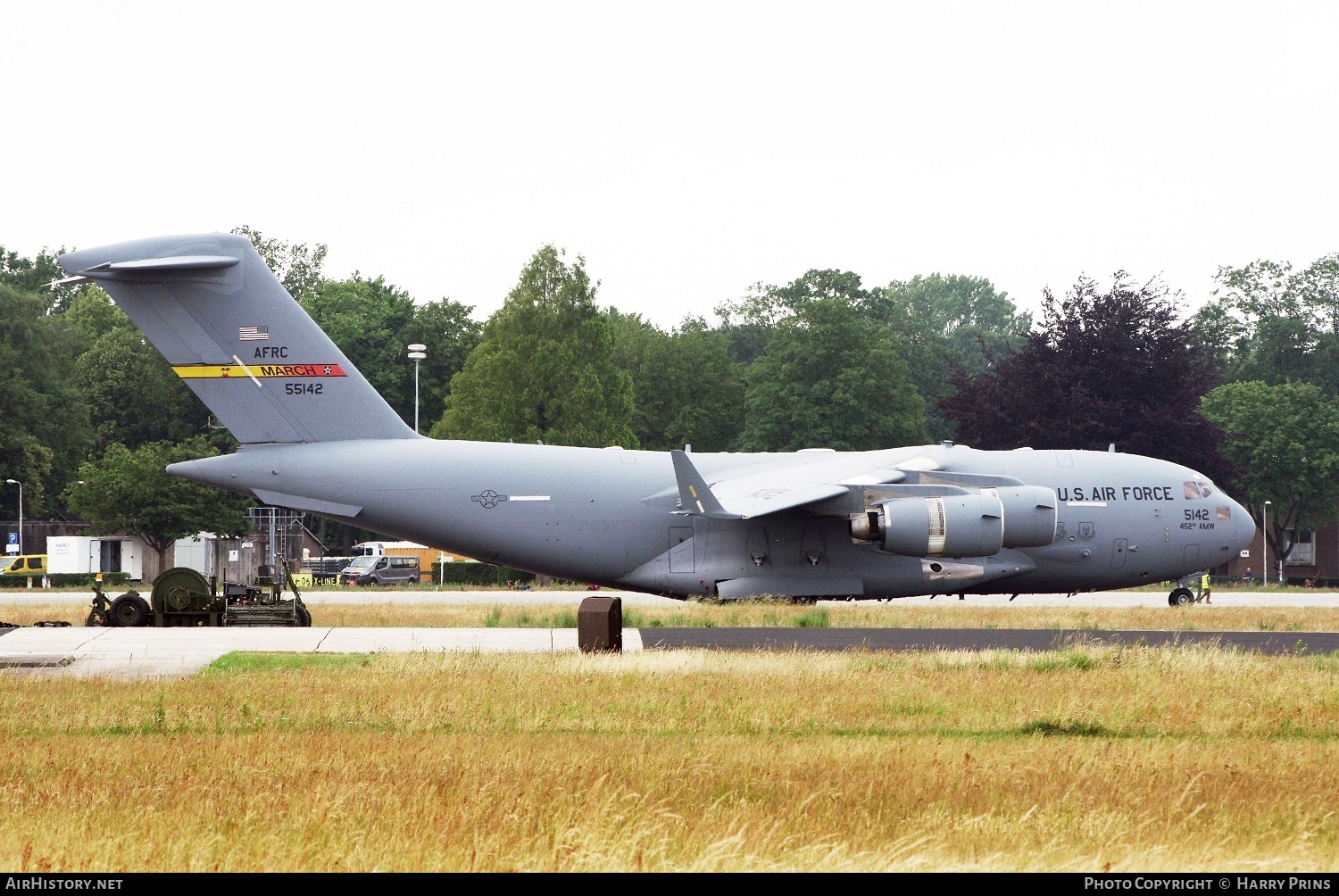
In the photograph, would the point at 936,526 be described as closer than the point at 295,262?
Yes

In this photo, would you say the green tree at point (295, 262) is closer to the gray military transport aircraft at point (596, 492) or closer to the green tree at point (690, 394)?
the green tree at point (690, 394)

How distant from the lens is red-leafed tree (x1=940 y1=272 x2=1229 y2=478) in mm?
54062

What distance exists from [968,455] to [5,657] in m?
17.2

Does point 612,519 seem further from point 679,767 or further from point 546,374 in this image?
point 546,374

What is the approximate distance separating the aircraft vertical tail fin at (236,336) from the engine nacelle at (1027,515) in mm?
11469

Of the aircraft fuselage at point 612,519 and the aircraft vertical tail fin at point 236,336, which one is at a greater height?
the aircraft vertical tail fin at point 236,336

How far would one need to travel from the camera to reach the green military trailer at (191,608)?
Result: 24375 mm

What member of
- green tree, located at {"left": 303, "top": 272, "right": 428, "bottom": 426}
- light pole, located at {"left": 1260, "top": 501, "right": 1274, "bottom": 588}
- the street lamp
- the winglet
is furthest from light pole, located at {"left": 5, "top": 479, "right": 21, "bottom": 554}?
light pole, located at {"left": 1260, "top": 501, "right": 1274, "bottom": 588}

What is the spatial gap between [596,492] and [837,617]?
4948 mm

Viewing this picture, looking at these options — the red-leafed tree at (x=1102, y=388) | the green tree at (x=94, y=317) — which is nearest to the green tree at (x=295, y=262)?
the green tree at (x=94, y=317)

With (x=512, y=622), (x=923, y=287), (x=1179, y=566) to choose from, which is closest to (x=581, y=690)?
(x=512, y=622)

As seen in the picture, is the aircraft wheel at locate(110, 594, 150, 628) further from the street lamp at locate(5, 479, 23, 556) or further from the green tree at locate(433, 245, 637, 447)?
the street lamp at locate(5, 479, 23, 556)

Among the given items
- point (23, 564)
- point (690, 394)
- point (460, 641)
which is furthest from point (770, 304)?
point (460, 641)

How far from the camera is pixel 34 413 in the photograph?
81062 mm
